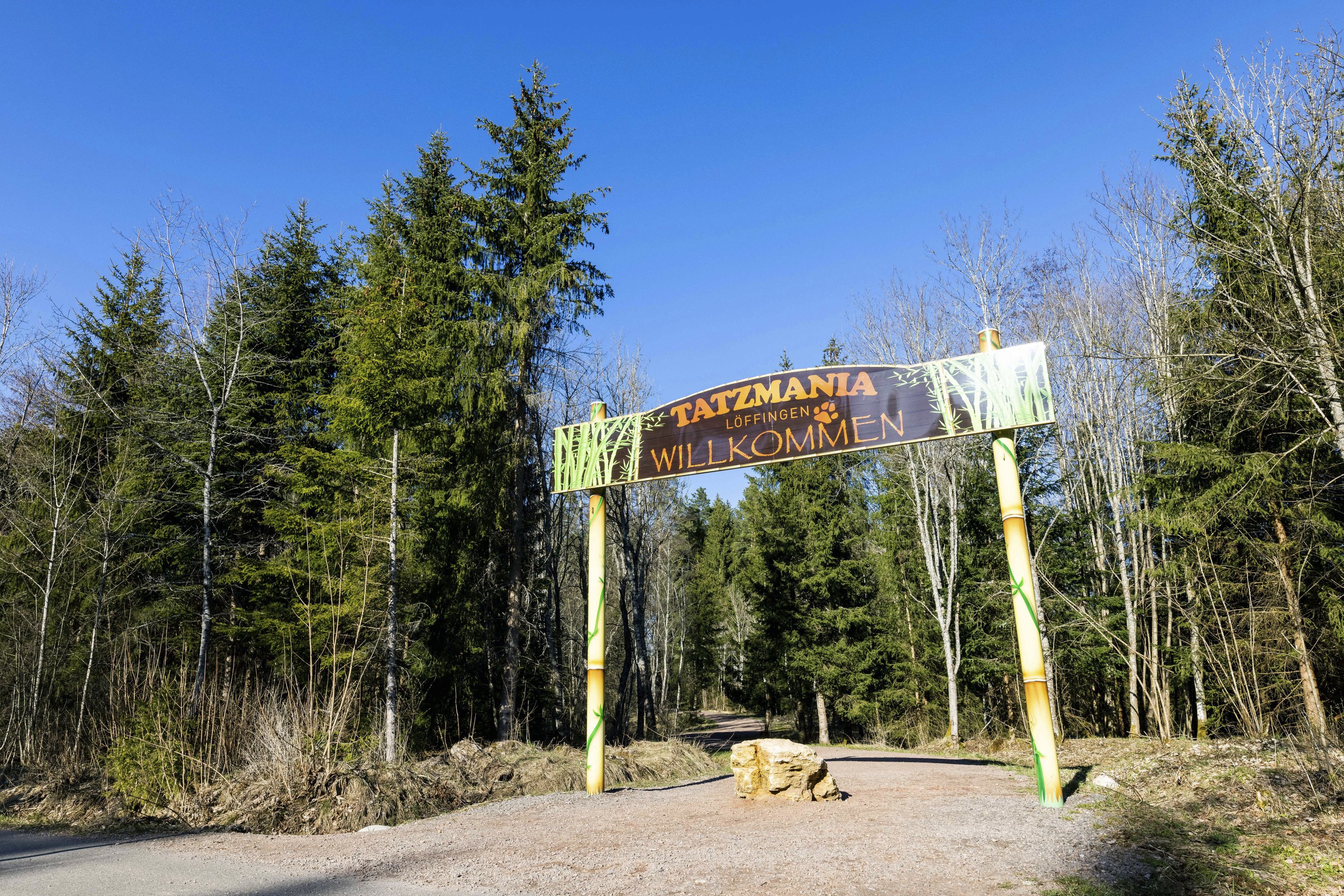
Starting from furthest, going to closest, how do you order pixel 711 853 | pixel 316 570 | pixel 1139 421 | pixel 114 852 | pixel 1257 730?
pixel 1139 421 < pixel 316 570 < pixel 1257 730 < pixel 114 852 < pixel 711 853

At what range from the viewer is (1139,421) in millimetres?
16281

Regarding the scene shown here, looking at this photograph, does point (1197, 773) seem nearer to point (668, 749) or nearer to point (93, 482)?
point (668, 749)

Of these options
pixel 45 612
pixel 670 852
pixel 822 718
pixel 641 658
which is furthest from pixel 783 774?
pixel 822 718

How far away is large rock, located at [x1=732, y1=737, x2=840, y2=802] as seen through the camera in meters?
7.68

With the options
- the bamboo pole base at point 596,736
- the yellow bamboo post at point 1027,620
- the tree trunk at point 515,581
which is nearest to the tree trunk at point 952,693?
the yellow bamboo post at point 1027,620

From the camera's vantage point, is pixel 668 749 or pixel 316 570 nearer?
pixel 668 749

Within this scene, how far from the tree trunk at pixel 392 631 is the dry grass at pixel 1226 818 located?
912 centimetres

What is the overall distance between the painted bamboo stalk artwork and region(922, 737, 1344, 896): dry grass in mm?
5595

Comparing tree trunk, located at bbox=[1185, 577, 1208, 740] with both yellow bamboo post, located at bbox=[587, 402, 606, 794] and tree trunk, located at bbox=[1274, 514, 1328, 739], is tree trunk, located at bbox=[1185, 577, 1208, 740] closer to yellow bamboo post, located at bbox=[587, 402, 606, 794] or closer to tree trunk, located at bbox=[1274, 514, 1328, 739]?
tree trunk, located at bbox=[1274, 514, 1328, 739]

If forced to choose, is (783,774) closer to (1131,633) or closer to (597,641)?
(597,641)

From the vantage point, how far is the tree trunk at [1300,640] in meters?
10.8

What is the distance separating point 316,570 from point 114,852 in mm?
7311

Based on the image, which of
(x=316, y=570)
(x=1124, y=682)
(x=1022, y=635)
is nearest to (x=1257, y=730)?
(x=1022, y=635)

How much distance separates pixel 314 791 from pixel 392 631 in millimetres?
3409
